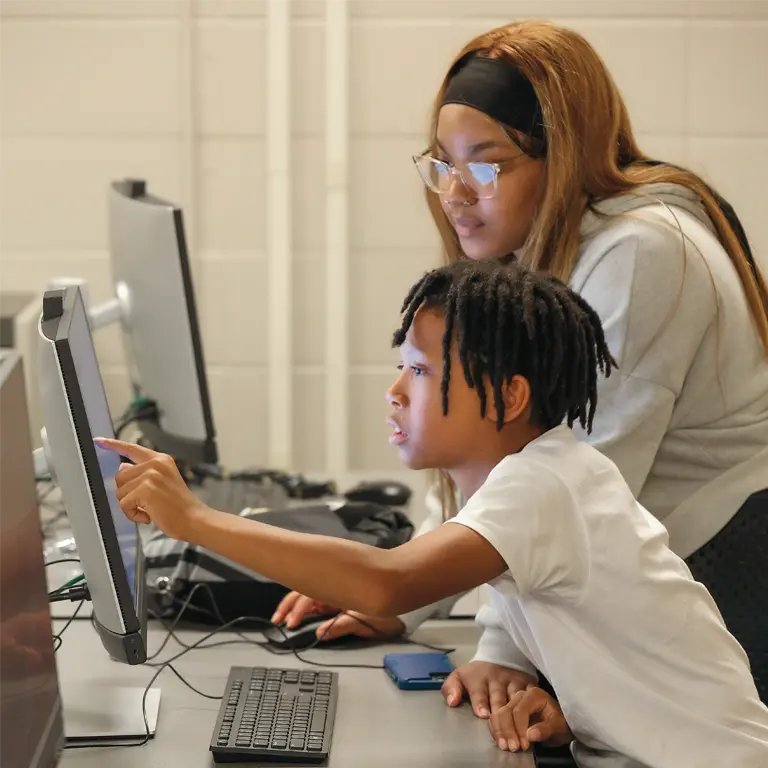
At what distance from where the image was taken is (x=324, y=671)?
147 cm

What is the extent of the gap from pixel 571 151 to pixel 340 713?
747mm

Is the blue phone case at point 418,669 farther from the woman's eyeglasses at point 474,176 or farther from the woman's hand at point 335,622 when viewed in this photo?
the woman's eyeglasses at point 474,176

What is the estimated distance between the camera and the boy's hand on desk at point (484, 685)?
1.36 metres

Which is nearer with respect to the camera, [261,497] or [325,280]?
[261,497]

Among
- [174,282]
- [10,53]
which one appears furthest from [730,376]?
[10,53]

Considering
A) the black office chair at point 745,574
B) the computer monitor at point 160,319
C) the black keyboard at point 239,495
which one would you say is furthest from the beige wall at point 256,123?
the black office chair at point 745,574

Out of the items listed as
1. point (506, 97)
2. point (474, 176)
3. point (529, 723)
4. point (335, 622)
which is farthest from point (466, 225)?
point (529, 723)

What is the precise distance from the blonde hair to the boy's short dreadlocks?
0.82 ft

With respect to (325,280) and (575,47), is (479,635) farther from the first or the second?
(325,280)

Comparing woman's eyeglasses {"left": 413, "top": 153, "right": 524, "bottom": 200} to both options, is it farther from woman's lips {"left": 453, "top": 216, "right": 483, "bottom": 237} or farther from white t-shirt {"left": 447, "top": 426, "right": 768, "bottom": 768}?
white t-shirt {"left": 447, "top": 426, "right": 768, "bottom": 768}

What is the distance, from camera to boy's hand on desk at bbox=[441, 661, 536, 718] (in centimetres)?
136

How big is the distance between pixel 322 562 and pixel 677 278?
62 centimetres

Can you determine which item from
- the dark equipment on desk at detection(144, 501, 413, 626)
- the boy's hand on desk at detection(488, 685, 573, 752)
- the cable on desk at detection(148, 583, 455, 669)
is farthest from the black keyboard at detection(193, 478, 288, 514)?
the boy's hand on desk at detection(488, 685, 573, 752)

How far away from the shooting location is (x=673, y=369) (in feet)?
4.88
